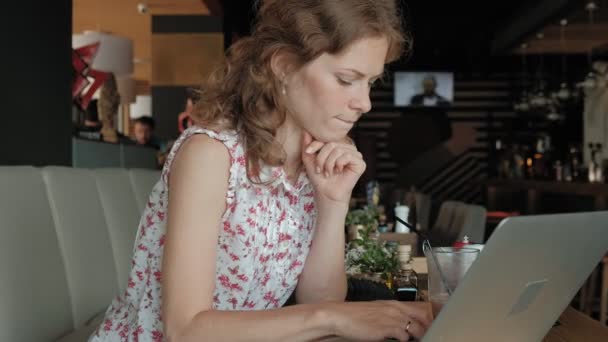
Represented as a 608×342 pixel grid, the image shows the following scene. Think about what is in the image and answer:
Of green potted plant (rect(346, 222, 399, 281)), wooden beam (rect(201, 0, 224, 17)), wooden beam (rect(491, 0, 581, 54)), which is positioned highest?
wooden beam (rect(491, 0, 581, 54))

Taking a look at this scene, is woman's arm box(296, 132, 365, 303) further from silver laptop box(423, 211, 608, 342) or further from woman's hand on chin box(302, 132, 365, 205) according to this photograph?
silver laptop box(423, 211, 608, 342)

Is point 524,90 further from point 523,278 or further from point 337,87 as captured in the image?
point 523,278

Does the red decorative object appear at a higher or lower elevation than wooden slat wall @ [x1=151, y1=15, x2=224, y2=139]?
lower

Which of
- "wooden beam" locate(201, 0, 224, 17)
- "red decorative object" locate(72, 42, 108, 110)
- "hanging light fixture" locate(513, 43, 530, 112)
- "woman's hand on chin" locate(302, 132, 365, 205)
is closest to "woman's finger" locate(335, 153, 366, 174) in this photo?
"woman's hand on chin" locate(302, 132, 365, 205)

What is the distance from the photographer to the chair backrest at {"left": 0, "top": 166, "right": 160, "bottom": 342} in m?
2.01

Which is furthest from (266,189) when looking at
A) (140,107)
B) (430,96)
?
(430,96)

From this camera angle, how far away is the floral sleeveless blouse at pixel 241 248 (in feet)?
4.73

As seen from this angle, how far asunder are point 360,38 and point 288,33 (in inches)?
5.6

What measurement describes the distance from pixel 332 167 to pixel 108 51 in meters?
5.72

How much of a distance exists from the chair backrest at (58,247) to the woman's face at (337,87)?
986 millimetres

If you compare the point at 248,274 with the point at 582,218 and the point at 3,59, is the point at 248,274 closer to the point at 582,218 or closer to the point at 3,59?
the point at 582,218

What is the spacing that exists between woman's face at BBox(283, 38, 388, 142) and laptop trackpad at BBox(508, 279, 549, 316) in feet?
1.63

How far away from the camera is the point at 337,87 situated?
1347 mm

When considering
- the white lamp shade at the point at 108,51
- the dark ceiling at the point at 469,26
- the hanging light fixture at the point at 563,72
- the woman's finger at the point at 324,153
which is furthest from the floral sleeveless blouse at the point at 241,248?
the hanging light fixture at the point at 563,72
